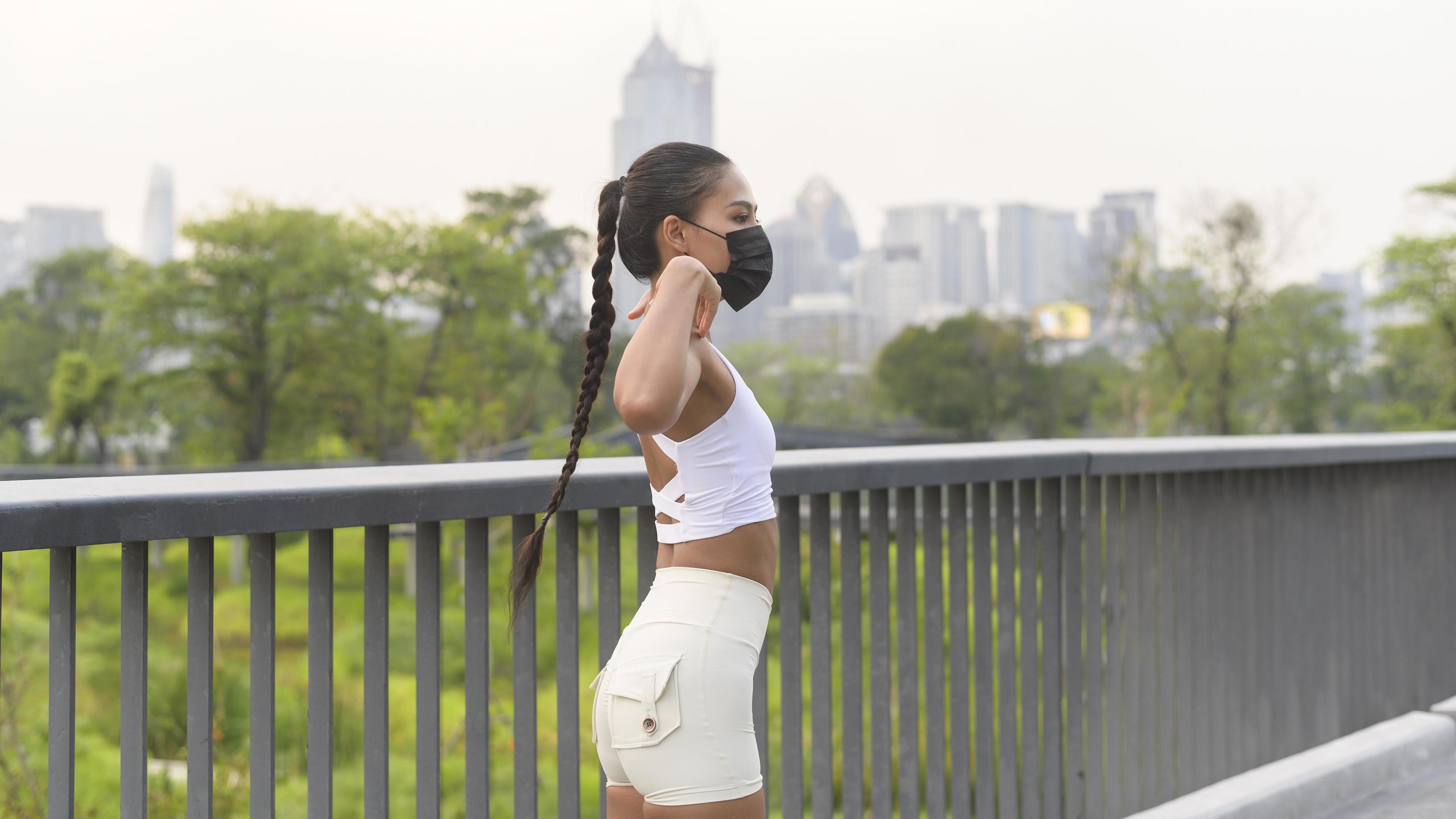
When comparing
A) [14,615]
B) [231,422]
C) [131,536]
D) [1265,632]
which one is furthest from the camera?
[231,422]

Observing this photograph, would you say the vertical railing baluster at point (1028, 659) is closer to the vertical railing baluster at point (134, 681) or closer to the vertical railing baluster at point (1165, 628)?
the vertical railing baluster at point (1165, 628)

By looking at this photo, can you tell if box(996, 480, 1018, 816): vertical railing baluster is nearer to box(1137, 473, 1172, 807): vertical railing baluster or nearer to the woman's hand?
box(1137, 473, 1172, 807): vertical railing baluster

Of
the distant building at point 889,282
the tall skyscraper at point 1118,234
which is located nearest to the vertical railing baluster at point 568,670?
the tall skyscraper at point 1118,234

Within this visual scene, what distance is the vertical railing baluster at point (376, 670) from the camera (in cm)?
211

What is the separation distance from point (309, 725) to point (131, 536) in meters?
0.48

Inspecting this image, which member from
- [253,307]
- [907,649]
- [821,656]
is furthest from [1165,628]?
[253,307]

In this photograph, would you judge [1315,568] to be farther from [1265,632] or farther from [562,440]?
[562,440]

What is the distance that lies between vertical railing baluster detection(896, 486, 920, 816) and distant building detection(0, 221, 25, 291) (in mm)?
62754

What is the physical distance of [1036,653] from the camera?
3.16m

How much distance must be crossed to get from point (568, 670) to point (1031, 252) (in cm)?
6385

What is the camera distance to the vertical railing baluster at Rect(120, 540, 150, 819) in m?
1.85

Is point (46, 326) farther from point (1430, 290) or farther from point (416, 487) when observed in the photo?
point (416, 487)

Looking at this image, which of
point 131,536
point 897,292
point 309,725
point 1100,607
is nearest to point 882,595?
point 1100,607

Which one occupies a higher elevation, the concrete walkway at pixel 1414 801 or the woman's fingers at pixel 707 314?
the woman's fingers at pixel 707 314
